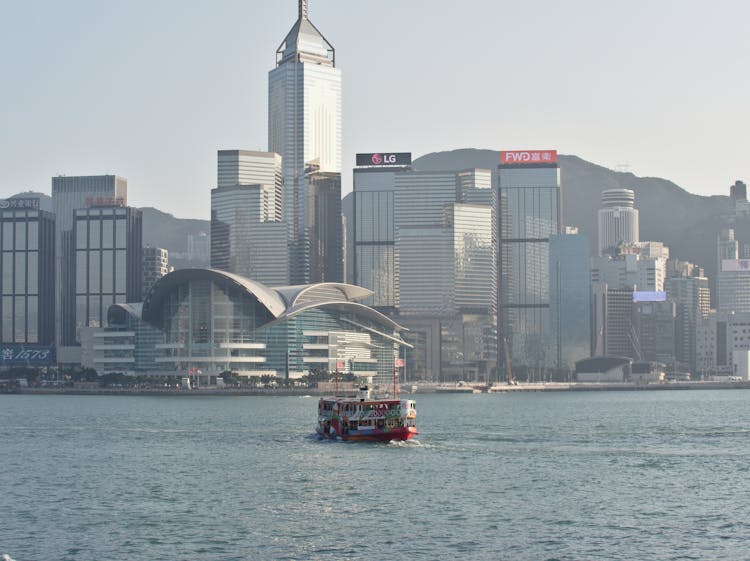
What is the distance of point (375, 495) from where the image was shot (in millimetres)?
66312

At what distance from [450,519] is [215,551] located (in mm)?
12632

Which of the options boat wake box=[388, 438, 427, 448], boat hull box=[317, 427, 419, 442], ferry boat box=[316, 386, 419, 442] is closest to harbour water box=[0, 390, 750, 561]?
boat wake box=[388, 438, 427, 448]

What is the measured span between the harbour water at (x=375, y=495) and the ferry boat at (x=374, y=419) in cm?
152

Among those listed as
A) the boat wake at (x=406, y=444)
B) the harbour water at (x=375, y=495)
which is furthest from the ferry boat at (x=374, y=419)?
the harbour water at (x=375, y=495)

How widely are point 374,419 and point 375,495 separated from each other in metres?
29.0

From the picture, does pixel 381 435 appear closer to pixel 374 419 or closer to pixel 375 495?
pixel 374 419

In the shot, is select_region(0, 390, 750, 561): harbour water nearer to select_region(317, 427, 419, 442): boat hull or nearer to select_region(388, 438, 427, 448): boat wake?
select_region(388, 438, 427, 448): boat wake

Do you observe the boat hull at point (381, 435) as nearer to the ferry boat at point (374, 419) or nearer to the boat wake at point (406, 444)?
the ferry boat at point (374, 419)

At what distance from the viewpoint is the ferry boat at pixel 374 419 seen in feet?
311

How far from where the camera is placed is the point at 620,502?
210 feet

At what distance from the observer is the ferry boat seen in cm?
9469

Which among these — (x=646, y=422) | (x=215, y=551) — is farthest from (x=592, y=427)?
(x=215, y=551)

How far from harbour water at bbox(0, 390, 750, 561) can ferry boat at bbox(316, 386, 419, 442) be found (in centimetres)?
152

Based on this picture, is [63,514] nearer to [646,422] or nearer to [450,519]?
[450,519]
